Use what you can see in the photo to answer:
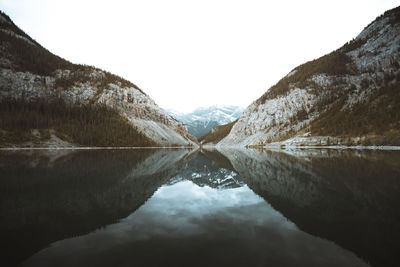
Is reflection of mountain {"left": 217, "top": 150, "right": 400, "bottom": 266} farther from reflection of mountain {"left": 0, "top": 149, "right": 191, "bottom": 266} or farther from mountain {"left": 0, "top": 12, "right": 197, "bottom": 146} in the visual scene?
mountain {"left": 0, "top": 12, "right": 197, "bottom": 146}

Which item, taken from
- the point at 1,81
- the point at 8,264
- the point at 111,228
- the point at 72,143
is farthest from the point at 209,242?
the point at 1,81

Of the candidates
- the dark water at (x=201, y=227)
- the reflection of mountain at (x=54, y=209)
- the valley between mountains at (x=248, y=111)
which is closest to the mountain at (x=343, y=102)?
the valley between mountains at (x=248, y=111)

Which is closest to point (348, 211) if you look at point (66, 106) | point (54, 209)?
point (54, 209)

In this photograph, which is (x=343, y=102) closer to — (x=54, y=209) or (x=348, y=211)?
(x=348, y=211)

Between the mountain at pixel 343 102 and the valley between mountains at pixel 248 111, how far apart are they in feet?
1.45

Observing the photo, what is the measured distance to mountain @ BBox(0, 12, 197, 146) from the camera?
10018cm

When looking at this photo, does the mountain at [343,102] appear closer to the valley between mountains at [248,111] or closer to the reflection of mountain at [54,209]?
the valley between mountains at [248,111]

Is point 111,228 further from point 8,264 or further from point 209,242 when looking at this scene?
point 209,242

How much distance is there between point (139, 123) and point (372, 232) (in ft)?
486

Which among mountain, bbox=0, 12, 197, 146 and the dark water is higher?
mountain, bbox=0, 12, 197, 146

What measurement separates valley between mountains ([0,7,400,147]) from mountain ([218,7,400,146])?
0.44 m

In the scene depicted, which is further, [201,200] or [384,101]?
[384,101]

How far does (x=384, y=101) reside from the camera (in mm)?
83375

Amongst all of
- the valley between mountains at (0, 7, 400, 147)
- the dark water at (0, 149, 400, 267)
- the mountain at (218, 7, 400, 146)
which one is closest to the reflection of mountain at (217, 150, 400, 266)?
the dark water at (0, 149, 400, 267)
